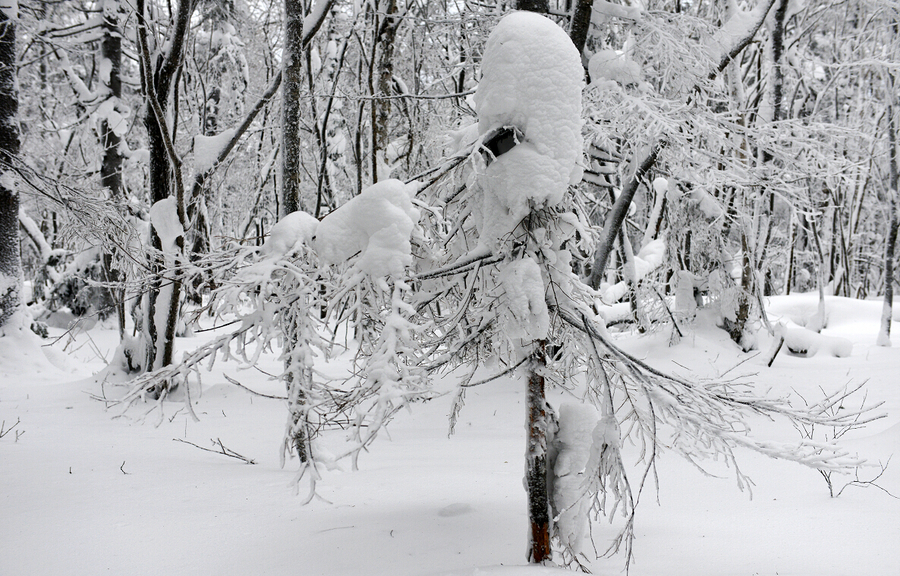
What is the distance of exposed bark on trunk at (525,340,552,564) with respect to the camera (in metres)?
3.14

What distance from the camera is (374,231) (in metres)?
2.59

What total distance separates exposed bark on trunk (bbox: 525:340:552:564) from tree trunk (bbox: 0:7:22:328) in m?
7.76

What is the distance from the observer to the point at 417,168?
12266 millimetres

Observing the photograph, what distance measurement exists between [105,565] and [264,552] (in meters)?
0.82

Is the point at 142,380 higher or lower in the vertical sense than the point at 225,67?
lower

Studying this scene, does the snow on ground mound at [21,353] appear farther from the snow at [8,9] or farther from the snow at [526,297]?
the snow at [526,297]

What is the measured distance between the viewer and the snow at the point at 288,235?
104 inches

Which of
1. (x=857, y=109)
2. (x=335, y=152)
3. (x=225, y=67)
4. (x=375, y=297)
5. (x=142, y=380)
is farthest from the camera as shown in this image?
(x=857, y=109)

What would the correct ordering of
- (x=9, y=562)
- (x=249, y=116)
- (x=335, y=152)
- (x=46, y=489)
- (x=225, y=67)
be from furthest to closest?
(x=335, y=152), (x=225, y=67), (x=249, y=116), (x=46, y=489), (x=9, y=562)

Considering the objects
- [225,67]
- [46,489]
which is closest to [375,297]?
[46,489]

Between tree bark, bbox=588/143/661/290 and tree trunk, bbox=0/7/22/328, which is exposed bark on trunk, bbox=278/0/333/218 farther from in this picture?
tree trunk, bbox=0/7/22/328

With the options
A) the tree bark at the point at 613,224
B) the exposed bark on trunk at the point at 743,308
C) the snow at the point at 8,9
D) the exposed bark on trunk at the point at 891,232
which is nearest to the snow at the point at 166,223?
the snow at the point at 8,9

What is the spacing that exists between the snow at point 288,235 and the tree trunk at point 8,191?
6.92 m

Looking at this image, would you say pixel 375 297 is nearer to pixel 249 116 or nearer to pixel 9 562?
pixel 9 562
